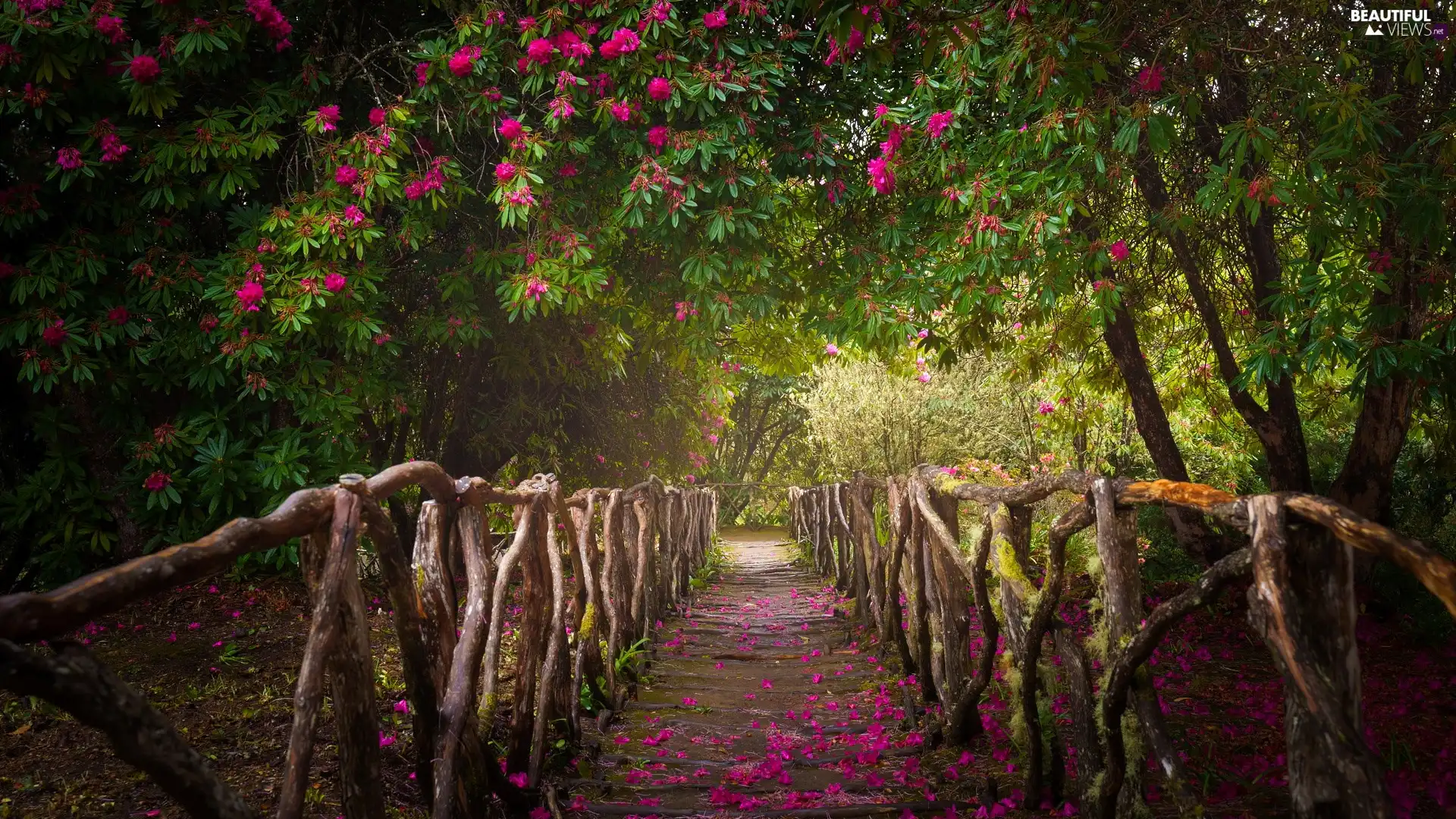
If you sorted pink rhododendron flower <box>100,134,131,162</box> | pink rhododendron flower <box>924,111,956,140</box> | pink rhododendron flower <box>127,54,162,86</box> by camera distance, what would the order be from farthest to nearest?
pink rhododendron flower <box>100,134,131,162</box> < pink rhododendron flower <box>924,111,956,140</box> < pink rhododendron flower <box>127,54,162,86</box>

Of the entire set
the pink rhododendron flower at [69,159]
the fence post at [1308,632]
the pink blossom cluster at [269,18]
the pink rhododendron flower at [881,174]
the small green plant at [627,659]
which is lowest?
the small green plant at [627,659]

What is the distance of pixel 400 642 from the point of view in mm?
2734

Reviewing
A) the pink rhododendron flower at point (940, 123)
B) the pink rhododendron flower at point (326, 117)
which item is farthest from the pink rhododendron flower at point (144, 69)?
the pink rhododendron flower at point (940, 123)

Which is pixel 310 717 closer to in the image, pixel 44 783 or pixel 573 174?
pixel 44 783

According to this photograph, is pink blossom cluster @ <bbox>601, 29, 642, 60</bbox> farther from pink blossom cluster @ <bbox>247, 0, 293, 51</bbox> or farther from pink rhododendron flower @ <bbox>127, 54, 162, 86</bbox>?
pink rhododendron flower @ <bbox>127, 54, 162, 86</bbox>

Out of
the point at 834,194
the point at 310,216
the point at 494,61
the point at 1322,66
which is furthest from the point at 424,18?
the point at 1322,66

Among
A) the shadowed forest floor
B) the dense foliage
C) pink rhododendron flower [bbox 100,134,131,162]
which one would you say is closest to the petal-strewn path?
the shadowed forest floor

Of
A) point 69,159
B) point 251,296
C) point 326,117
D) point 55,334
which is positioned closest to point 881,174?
point 326,117

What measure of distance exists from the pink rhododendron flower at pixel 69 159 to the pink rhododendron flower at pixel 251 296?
1.27m

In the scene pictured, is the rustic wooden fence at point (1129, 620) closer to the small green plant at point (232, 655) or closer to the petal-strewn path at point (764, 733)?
the petal-strewn path at point (764, 733)

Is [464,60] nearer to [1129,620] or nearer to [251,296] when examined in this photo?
[251,296]

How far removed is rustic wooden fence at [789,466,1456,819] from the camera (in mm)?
2082

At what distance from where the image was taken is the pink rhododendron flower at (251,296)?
5414 millimetres

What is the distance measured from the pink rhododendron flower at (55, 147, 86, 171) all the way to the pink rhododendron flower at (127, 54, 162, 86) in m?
0.62
